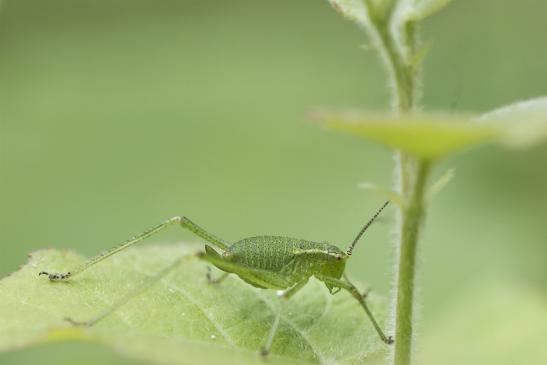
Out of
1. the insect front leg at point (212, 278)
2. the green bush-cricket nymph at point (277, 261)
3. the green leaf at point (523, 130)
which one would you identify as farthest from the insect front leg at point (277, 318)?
the green leaf at point (523, 130)

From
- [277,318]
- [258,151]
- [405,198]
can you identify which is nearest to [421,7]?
[405,198]

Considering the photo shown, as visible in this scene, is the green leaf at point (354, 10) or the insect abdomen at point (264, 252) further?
the insect abdomen at point (264, 252)

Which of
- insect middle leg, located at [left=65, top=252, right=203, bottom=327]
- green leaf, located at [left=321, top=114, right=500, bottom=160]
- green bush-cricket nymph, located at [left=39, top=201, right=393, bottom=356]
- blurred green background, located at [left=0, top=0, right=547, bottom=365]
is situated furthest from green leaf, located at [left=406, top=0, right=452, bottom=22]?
blurred green background, located at [left=0, top=0, right=547, bottom=365]

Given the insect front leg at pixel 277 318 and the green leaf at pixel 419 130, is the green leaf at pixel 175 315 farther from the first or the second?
the green leaf at pixel 419 130

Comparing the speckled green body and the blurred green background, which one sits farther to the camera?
the blurred green background

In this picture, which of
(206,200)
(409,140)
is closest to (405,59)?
(409,140)

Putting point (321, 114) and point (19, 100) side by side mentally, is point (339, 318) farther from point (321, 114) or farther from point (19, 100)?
point (19, 100)

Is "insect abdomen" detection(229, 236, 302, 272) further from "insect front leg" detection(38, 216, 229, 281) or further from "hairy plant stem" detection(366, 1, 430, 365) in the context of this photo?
"hairy plant stem" detection(366, 1, 430, 365)

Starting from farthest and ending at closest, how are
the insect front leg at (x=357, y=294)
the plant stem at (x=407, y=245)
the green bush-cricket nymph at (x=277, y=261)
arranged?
the green bush-cricket nymph at (x=277, y=261)
the insect front leg at (x=357, y=294)
the plant stem at (x=407, y=245)
